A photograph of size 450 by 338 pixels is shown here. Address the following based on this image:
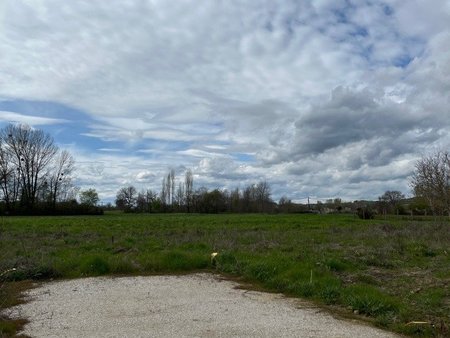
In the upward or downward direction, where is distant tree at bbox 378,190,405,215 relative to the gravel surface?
upward

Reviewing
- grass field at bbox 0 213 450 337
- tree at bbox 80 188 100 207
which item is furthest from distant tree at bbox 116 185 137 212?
grass field at bbox 0 213 450 337

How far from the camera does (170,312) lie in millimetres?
8992

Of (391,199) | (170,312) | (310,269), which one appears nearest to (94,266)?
(170,312)

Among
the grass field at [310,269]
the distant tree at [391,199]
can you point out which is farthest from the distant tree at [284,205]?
the grass field at [310,269]

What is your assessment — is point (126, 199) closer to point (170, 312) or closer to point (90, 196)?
point (90, 196)

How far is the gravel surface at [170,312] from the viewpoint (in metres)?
7.66

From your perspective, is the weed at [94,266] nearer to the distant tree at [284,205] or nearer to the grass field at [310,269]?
the grass field at [310,269]

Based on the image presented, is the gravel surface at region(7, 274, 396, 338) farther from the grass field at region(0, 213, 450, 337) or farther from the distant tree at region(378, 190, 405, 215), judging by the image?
the distant tree at region(378, 190, 405, 215)

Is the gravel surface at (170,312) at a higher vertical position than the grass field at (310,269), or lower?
lower

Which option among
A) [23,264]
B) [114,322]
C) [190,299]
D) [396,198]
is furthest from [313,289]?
[396,198]

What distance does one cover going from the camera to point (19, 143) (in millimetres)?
75688

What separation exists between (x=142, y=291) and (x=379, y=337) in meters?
5.59

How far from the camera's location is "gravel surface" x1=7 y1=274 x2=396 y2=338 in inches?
301

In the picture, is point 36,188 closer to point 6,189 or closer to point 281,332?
point 6,189
